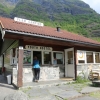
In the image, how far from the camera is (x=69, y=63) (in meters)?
12.1

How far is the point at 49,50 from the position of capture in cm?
1155

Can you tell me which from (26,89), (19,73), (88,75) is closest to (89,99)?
(26,89)

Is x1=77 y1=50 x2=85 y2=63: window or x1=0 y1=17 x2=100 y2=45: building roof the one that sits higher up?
x1=0 y1=17 x2=100 y2=45: building roof

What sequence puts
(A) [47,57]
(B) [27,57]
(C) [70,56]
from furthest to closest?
(C) [70,56] < (A) [47,57] < (B) [27,57]

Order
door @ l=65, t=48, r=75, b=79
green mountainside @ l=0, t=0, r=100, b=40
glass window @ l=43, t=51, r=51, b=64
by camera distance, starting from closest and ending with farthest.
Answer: glass window @ l=43, t=51, r=51, b=64 < door @ l=65, t=48, r=75, b=79 < green mountainside @ l=0, t=0, r=100, b=40

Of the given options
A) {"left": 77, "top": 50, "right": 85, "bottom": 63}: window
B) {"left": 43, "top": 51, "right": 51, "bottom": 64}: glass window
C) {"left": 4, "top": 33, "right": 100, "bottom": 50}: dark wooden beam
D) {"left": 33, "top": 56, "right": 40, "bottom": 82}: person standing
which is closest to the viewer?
{"left": 4, "top": 33, "right": 100, "bottom": 50}: dark wooden beam

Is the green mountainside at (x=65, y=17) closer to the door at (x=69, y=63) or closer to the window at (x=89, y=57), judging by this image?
the window at (x=89, y=57)

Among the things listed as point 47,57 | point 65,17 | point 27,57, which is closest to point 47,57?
point 47,57

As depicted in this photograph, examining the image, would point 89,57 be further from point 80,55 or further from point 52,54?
point 52,54

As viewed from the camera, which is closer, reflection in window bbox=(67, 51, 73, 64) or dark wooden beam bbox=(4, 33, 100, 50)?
dark wooden beam bbox=(4, 33, 100, 50)

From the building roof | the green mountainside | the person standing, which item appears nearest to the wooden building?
the building roof

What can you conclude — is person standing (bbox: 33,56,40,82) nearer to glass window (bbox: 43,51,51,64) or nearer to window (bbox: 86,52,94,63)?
glass window (bbox: 43,51,51,64)

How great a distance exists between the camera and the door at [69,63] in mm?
11688

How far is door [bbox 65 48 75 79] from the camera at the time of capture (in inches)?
460
